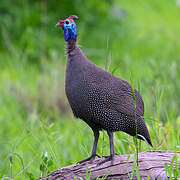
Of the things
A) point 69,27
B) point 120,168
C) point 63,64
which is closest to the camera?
point 120,168

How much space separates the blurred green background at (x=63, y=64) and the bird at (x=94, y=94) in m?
0.35

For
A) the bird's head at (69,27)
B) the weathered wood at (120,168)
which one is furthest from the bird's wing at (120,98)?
the bird's head at (69,27)

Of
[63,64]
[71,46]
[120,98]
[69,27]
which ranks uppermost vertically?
[69,27]

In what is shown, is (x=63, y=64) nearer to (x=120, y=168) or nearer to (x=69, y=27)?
(x=69, y=27)

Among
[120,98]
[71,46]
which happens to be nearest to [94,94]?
[120,98]

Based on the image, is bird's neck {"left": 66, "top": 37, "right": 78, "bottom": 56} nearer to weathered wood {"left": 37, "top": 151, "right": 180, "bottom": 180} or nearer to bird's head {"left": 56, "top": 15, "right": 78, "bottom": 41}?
bird's head {"left": 56, "top": 15, "right": 78, "bottom": 41}

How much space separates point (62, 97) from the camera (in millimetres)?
6242

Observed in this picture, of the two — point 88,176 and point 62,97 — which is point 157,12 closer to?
point 62,97

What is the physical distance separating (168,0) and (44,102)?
Result: 8117 millimetres

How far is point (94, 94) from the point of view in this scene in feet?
8.75

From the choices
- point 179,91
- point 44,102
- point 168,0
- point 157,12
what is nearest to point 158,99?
point 179,91

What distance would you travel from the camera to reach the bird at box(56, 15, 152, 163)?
2650mm

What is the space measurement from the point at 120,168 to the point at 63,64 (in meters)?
4.35

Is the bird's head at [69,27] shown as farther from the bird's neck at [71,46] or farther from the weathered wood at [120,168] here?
the weathered wood at [120,168]
